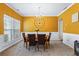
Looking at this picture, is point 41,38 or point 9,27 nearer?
point 41,38

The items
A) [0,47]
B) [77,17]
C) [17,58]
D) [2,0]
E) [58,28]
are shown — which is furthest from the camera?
[58,28]

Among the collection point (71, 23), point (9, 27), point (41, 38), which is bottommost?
point (41, 38)

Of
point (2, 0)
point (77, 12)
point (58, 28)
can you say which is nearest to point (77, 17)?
point (77, 12)

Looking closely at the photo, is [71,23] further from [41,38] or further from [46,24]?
[46,24]

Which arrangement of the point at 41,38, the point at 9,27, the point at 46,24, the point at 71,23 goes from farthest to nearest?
1. the point at 46,24
2. the point at 9,27
3. the point at 71,23
4. the point at 41,38

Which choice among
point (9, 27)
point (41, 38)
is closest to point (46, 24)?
point (9, 27)

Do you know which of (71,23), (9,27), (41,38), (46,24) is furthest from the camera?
(46,24)

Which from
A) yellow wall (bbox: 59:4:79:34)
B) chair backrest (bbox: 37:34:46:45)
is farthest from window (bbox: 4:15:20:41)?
yellow wall (bbox: 59:4:79:34)

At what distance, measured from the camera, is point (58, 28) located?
11516 mm

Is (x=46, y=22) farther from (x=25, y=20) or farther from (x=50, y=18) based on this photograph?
(x=25, y=20)

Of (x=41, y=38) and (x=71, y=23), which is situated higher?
(x=71, y=23)

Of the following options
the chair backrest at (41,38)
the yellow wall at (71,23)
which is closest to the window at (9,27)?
the chair backrest at (41,38)

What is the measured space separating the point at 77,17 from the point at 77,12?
23cm

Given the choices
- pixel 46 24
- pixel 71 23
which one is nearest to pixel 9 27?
pixel 71 23
